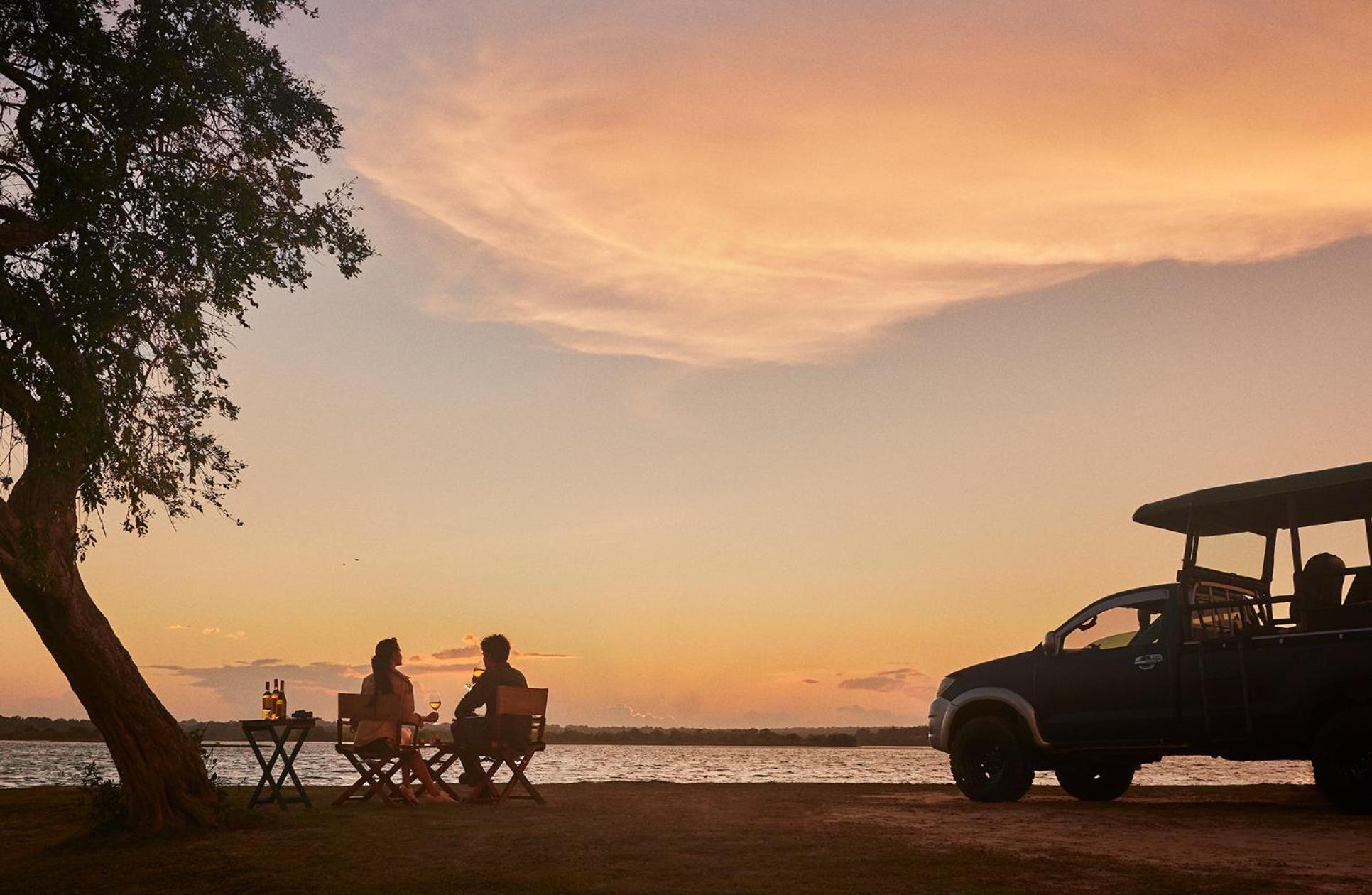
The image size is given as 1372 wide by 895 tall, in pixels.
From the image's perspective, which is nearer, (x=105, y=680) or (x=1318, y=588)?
(x=105, y=680)

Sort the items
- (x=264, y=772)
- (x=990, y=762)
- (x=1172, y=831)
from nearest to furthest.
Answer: (x=1172, y=831), (x=264, y=772), (x=990, y=762)

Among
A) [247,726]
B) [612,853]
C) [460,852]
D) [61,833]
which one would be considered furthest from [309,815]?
[612,853]

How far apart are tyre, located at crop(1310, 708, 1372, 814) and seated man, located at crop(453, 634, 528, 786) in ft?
26.3

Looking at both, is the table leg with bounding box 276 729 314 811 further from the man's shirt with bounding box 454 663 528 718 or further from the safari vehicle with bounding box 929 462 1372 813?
the safari vehicle with bounding box 929 462 1372 813

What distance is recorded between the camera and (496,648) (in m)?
13.8

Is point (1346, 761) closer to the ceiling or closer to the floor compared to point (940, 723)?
closer to the floor

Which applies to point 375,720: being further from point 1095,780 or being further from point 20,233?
point 1095,780

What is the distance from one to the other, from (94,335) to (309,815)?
4.98 m

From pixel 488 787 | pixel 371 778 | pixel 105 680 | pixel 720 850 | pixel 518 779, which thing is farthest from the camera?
pixel 518 779

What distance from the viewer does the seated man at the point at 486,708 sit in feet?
43.3

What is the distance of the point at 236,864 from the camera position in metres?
9.02

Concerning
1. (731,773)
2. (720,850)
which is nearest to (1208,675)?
(720,850)

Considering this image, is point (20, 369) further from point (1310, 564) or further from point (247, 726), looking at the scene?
point (1310, 564)

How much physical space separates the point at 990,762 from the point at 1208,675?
9.20ft
